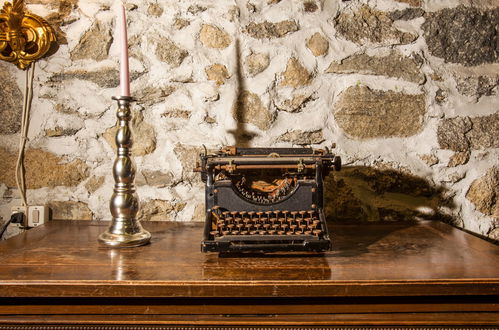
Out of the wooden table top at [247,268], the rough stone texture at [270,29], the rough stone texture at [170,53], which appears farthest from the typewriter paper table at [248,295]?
the rough stone texture at [270,29]

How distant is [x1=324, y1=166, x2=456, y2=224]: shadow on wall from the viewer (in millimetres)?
2176

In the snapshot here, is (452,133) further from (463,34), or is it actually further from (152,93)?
(152,93)

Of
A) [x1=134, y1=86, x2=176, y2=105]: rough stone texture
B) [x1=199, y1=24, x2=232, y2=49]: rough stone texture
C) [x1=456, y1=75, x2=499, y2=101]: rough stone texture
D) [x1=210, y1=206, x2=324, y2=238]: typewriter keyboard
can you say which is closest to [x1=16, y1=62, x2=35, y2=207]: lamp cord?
[x1=134, y1=86, x2=176, y2=105]: rough stone texture

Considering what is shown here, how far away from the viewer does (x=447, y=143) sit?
216 centimetres

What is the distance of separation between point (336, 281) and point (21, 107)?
5.73ft

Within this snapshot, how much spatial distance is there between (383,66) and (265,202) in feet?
3.24

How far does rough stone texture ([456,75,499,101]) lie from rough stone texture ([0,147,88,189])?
1.89m

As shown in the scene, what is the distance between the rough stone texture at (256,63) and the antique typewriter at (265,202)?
55cm

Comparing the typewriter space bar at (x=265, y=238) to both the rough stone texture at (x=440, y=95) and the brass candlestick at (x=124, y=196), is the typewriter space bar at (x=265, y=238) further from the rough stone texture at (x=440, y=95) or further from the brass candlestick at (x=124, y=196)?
the rough stone texture at (x=440, y=95)

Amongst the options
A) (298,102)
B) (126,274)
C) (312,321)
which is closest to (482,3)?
(298,102)

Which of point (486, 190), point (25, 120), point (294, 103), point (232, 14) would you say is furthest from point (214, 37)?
point (486, 190)

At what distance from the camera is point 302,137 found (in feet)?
7.13

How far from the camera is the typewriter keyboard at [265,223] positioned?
158cm

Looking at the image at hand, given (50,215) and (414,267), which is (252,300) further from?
(50,215)
